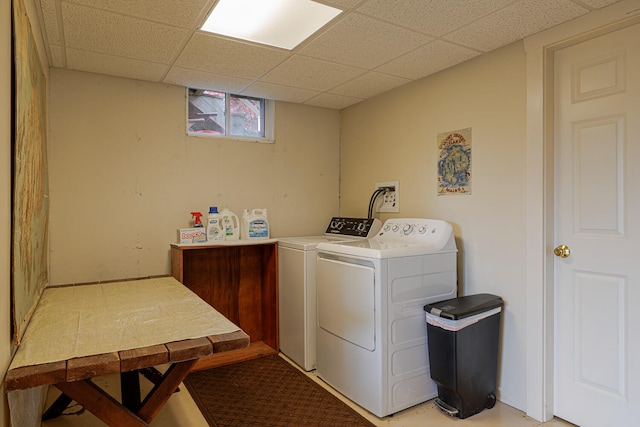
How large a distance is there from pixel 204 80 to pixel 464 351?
2.61 metres

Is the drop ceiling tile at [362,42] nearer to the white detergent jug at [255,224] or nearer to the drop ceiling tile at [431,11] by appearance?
the drop ceiling tile at [431,11]

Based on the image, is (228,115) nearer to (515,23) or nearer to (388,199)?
(388,199)

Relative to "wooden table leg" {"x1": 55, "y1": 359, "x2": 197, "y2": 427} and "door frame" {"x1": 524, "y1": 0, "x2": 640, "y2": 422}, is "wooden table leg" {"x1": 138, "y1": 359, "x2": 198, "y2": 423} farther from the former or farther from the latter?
"door frame" {"x1": 524, "y1": 0, "x2": 640, "y2": 422}

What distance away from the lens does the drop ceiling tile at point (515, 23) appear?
6.31 ft

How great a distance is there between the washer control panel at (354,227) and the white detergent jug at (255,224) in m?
0.65

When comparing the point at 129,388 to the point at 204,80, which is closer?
the point at 129,388

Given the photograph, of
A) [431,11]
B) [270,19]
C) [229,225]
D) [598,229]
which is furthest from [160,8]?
[598,229]

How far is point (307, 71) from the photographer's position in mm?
2826

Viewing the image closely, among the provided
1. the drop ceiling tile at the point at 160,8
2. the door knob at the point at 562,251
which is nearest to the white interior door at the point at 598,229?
the door knob at the point at 562,251

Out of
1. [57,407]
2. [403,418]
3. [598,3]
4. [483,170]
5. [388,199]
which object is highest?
[598,3]

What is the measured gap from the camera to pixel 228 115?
11.2 ft

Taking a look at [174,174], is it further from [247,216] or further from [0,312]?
[0,312]

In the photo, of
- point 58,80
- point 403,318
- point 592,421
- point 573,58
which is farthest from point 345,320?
point 58,80

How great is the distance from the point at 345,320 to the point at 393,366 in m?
0.41
